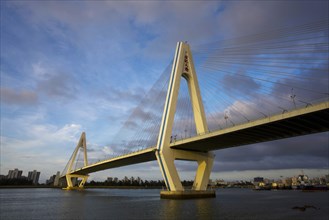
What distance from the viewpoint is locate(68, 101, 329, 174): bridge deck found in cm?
2212

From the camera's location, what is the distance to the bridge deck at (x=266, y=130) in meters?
22.1

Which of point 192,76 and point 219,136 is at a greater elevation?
point 192,76

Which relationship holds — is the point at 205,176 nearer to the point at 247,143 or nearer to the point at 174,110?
the point at 247,143

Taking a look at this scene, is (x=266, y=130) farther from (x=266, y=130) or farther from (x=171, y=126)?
(x=171, y=126)

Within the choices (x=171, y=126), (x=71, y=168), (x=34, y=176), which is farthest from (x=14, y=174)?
(x=171, y=126)

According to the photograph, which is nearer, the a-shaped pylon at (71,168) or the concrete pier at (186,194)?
the concrete pier at (186,194)

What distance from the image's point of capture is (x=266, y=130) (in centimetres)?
2761

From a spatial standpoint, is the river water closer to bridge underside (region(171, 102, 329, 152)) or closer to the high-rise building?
bridge underside (region(171, 102, 329, 152))

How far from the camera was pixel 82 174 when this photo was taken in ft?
260

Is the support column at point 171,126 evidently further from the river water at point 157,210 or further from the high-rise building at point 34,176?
the high-rise building at point 34,176

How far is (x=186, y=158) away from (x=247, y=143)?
309 inches

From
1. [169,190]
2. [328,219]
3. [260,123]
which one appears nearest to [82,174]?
[169,190]

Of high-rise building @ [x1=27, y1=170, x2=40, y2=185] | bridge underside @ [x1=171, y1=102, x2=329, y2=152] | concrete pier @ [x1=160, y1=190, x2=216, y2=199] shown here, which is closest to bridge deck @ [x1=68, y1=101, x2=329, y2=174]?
bridge underside @ [x1=171, y1=102, x2=329, y2=152]

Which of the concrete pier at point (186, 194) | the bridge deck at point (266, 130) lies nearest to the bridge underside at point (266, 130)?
the bridge deck at point (266, 130)
